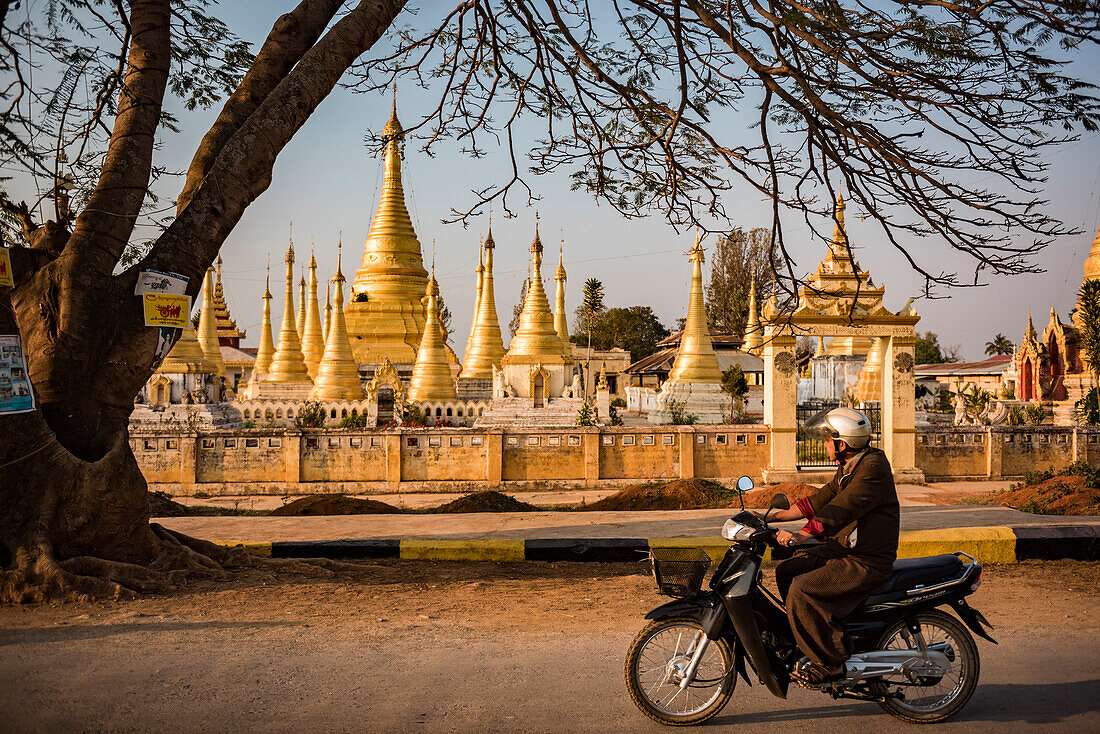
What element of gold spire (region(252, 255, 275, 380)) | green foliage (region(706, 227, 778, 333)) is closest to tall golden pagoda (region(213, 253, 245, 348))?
gold spire (region(252, 255, 275, 380))

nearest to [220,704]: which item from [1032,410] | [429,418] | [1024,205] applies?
[1024,205]

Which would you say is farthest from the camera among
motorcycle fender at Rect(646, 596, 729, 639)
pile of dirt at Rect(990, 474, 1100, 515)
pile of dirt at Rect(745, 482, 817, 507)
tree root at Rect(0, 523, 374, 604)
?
pile of dirt at Rect(745, 482, 817, 507)

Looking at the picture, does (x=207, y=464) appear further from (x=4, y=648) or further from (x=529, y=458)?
(x=4, y=648)

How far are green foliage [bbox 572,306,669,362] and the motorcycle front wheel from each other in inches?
2522

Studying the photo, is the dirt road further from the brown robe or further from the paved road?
the paved road

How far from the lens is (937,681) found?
4.11 metres

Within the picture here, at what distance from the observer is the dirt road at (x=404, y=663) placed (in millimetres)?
4078

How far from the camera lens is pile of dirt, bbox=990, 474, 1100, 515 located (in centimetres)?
1103

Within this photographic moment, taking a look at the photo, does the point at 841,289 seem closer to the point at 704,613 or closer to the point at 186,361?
the point at 704,613

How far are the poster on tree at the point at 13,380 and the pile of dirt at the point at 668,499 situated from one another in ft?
27.6

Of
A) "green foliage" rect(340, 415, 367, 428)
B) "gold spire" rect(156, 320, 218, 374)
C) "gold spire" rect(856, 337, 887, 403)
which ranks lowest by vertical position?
"green foliage" rect(340, 415, 367, 428)

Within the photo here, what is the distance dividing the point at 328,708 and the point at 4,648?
2.13m

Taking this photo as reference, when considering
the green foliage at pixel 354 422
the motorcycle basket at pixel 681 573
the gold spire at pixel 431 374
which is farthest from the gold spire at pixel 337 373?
the motorcycle basket at pixel 681 573

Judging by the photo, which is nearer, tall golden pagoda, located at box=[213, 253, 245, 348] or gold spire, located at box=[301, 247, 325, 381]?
gold spire, located at box=[301, 247, 325, 381]
